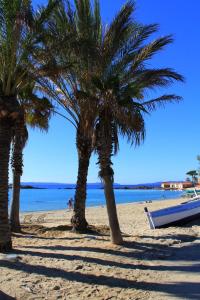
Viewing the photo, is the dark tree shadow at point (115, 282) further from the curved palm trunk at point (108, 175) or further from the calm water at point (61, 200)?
the calm water at point (61, 200)

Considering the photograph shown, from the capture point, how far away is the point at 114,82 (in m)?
12.2

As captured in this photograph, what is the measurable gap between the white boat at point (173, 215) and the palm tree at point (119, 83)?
186 inches

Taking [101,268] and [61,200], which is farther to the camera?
[61,200]

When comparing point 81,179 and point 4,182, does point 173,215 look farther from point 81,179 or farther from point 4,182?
point 4,182

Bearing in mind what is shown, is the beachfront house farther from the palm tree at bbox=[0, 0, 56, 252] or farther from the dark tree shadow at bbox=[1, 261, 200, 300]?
the dark tree shadow at bbox=[1, 261, 200, 300]

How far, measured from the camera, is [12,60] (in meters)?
10.4

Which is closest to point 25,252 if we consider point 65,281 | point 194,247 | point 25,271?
point 25,271

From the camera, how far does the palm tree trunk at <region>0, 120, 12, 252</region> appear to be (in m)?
10.6

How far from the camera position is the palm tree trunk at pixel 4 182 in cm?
1060

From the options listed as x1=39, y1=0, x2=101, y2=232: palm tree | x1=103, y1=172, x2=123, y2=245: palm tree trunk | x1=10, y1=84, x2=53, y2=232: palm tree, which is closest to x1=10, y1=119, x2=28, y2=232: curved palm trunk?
x1=10, y1=84, x2=53, y2=232: palm tree

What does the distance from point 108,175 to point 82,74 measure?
305 centimetres

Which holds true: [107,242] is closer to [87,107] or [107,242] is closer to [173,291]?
[87,107]

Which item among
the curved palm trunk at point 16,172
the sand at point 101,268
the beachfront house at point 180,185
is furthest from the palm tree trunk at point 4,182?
the beachfront house at point 180,185

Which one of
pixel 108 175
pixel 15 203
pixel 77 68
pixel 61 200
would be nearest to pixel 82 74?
pixel 77 68
